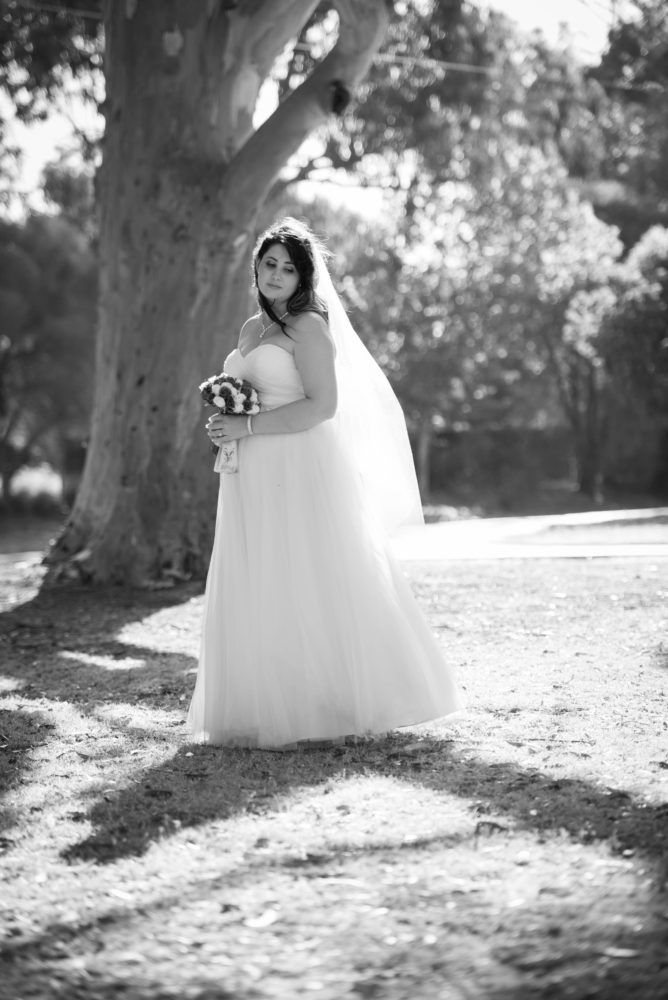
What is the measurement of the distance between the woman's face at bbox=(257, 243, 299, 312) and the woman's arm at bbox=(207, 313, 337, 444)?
0.15m

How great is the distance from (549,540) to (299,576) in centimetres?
1070

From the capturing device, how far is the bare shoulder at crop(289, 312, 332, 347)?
4.99 metres

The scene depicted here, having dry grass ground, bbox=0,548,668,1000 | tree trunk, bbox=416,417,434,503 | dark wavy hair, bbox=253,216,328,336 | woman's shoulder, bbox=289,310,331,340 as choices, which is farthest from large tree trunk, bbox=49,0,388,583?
tree trunk, bbox=416,417,434,503

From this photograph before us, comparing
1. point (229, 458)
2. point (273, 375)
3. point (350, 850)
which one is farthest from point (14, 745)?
point (350, 850)

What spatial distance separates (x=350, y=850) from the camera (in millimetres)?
3588

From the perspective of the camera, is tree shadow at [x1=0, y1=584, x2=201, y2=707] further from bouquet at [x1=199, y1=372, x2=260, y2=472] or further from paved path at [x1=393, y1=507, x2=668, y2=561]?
paved path at [x1=393, y1=507, x2=668, y2=561]

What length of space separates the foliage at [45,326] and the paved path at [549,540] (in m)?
11.3

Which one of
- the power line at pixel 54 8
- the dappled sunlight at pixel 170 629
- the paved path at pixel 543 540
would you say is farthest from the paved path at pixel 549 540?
the power line at pixel 54 8

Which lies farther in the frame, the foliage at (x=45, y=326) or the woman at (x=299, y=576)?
the foliage at (x=45, y=326)

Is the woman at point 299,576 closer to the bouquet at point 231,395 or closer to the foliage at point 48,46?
the bouquet at point 231,395

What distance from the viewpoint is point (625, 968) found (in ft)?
8.84

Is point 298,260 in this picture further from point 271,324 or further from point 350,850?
point 350,850

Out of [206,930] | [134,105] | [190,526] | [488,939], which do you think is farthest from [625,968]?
[134,105]

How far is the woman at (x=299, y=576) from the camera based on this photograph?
16.3 ft
